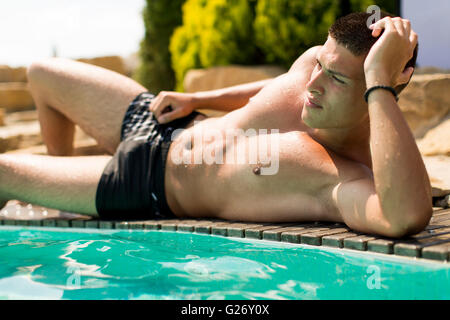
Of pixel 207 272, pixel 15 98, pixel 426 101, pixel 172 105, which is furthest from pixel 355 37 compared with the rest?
pixel 15 98

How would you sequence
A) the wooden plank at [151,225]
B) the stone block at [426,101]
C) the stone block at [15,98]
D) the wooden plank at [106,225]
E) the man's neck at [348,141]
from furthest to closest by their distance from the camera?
the stone block at [15,98], the stone block at [426,101], the wooden plank at [106,225], the wooden plank at [151,225], the man's neck at [348,141]

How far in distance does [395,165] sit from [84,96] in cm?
241

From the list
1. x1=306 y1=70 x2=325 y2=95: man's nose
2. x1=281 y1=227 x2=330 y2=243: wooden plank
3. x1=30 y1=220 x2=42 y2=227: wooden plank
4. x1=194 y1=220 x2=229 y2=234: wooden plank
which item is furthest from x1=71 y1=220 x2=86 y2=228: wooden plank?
x1=306 y1=70 x2=325 y2=95: man's nose

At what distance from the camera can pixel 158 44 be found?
1196 cm

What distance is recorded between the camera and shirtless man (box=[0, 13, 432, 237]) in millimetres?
2305

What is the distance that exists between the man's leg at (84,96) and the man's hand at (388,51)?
1.95 meters

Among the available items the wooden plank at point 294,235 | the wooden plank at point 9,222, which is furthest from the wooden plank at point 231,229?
the wooden plank at point 9,222

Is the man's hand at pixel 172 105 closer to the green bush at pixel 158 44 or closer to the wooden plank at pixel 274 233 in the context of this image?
the wooden plank at pixel 274 233

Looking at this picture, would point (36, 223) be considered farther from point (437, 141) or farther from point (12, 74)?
point (12, 74)

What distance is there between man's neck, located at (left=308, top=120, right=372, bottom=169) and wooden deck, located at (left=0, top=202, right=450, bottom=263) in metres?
0.39

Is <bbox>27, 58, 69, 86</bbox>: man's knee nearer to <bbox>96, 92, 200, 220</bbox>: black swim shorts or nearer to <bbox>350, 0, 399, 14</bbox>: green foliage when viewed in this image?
<bbox>96, 92, 200, 220</bbox>: black swim shorts

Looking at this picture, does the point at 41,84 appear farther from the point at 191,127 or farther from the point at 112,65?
the point at 112,65

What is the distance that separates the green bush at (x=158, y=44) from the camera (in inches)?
456

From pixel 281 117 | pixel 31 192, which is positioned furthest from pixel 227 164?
pixel 31 192
